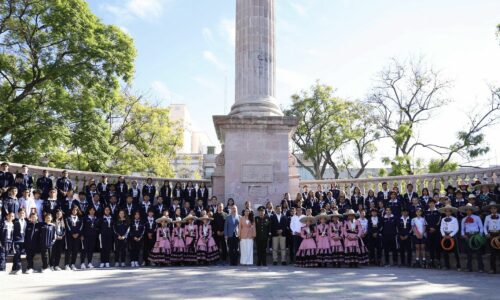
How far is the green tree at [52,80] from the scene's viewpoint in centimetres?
2383

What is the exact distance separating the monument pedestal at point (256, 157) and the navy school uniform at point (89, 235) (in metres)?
4.76

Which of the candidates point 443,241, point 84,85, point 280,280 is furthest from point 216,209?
point 84,85

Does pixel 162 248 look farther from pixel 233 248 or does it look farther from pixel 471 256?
pixel 471 256

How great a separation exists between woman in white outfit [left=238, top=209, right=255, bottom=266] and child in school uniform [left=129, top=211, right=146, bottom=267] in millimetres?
3133

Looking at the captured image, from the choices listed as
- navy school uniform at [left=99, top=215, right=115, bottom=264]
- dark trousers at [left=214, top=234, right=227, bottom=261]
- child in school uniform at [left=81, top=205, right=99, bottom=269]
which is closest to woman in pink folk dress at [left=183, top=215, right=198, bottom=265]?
dark trousers at [left=214, top=234, right=227, bottom=261]

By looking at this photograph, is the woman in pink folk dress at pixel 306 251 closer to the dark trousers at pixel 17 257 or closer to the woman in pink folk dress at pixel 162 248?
the woman in pink folk dress at pixel 162 248

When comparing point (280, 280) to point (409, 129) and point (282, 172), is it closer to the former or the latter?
point (282, 172)

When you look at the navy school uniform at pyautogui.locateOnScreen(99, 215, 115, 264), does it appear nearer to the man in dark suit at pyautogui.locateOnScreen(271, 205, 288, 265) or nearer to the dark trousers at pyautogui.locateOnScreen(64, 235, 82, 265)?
the dark trousers at pyautogui.locateOnScreen(64, 235, 82, 265)

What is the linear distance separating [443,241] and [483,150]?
885 inches

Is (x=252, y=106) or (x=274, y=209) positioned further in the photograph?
(x=252, y=106)

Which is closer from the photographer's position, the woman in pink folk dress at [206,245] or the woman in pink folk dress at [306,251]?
the woman in pink folk dress at [306,251]

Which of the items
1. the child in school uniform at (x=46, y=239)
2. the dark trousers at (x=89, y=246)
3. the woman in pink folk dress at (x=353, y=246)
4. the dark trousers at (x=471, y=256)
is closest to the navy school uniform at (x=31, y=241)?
the child in school uniform at (x=46, y=239)

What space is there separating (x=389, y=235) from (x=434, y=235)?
133cm

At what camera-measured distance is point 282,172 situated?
1773 centimetres
